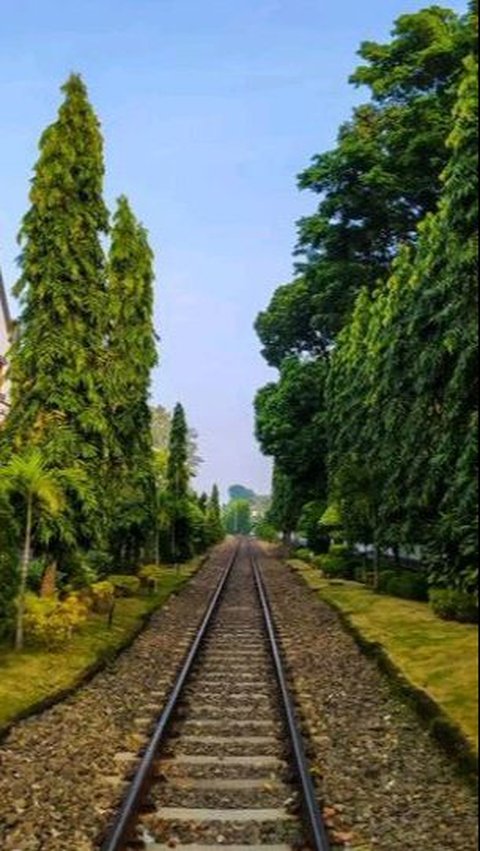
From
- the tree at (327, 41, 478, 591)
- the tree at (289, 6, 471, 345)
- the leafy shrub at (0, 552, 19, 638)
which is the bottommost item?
the leafy shrub at (0, 552, 19, 638)

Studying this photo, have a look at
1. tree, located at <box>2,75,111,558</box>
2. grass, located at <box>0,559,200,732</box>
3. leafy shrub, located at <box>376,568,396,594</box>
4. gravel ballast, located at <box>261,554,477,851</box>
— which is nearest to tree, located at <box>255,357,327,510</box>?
leafy shrub, located at <box>376,568,396,594</box>

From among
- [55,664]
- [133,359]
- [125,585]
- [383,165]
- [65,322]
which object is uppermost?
[383,165]

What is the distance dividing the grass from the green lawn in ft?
18.4

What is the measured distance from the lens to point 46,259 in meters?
23.5

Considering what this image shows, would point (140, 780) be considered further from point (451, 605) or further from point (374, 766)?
point (451, 605)

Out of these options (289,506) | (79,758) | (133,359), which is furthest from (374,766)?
(289,506)

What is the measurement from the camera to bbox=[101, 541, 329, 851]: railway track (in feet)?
25.6

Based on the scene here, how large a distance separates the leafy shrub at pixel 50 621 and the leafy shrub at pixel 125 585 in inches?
401

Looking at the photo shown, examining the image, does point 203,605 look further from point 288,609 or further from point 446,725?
point 446,725

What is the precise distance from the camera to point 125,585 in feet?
97.6

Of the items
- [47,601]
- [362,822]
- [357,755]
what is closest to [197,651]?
[47,601]

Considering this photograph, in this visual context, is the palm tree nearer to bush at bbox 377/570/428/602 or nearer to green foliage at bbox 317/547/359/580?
bush at bbox 377/570/428/602

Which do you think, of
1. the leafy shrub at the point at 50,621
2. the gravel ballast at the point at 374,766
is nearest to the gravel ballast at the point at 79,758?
the leafy shrub at the point at 50,621

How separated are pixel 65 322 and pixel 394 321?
9.53 m
